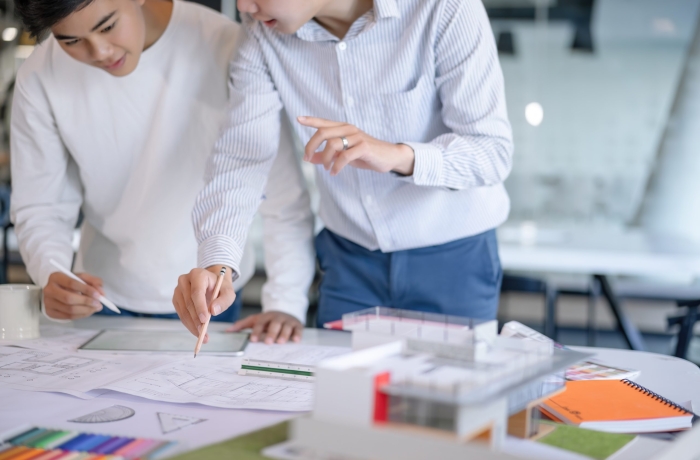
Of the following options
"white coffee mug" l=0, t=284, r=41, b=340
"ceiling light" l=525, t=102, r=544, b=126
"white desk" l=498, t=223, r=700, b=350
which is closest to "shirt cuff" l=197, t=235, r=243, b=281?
"white coffee mug" l=0, t=284, r=41, b=340

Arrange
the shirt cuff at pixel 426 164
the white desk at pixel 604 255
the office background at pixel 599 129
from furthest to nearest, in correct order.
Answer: the office background at pixel 599 129 → the white desk at pixel 604 255 → the shirt cuff at pixel 426 164

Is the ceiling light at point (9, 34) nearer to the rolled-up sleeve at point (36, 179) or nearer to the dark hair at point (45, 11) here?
the rolled-up sleeve at point (36, 179)

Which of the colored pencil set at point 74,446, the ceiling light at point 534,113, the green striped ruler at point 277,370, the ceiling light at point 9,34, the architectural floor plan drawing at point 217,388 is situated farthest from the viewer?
the ceiling light at point 9,34

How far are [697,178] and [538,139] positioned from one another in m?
1.05

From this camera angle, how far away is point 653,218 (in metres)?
4.92

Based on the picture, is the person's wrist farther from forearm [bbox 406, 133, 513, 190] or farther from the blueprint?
the blueprint

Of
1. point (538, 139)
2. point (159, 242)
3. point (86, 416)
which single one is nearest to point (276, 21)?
point (159, 242)

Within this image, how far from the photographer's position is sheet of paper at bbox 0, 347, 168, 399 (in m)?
1.12

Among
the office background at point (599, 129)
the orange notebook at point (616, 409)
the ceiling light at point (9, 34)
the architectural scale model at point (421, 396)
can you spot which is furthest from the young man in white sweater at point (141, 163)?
the ceiling light at point (9, 34)

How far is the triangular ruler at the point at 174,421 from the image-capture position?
3.05ft

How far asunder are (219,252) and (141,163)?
455 mm

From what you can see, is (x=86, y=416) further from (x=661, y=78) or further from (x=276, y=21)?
(x=661, y=78)

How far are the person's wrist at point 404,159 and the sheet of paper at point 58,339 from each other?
2.23 feet

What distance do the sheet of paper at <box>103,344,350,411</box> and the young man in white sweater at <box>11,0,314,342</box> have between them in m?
0.32
